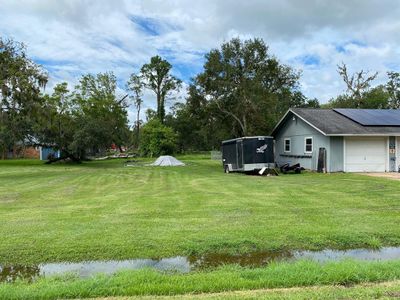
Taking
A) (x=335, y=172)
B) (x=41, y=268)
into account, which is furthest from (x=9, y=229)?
(x=335, y=172)

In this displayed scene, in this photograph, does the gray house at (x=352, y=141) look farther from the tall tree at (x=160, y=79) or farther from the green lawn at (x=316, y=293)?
the tall tree at (x=160, y=79)

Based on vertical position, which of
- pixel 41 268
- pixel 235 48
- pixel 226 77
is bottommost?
pixel 41 268

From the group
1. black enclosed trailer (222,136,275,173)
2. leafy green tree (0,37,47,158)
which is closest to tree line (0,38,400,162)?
leafy green tree (0,37,47,158)

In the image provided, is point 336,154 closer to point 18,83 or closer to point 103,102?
point 18,83

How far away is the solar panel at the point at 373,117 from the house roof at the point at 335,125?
205 mm

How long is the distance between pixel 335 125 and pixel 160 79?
4126cm

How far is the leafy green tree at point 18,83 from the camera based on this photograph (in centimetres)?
1912

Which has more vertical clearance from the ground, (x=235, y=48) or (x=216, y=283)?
(x=235, y=48)

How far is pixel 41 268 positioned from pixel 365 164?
18609 mm

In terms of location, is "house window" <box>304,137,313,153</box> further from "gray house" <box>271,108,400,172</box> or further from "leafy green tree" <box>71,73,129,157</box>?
"leafy green tree" <box>71,73,129,157</box>

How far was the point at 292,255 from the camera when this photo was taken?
18.0ft

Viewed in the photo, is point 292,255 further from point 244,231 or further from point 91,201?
point 91,201

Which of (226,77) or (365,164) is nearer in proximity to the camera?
(365,164)

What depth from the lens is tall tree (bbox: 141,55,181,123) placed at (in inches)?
2254
